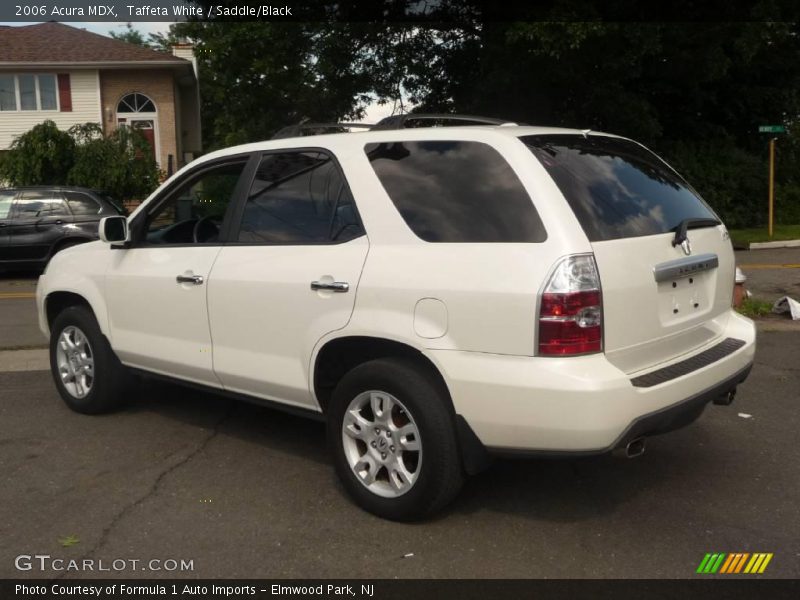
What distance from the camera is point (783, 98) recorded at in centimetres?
2414

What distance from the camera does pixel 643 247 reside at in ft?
12.2

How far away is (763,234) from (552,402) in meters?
17.8

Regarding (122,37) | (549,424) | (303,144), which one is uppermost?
(122,37)

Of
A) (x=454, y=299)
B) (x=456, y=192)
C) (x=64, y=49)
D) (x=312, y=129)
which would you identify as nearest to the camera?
(x=454, y=299)

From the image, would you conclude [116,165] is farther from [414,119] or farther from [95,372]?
[414,119]

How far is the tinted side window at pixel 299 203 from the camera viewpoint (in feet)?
13.8

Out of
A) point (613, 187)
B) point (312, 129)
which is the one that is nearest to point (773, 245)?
point (312, 129)

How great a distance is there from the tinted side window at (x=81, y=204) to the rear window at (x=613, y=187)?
39.9 ft

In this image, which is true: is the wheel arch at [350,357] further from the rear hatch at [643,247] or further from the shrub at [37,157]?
the shrub at [37,157]

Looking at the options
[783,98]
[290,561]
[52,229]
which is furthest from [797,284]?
[783,98]

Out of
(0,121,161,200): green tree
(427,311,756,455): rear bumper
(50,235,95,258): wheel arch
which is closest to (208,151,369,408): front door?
(427,311,756,455): rear bumper

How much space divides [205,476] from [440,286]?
6.11 ft
